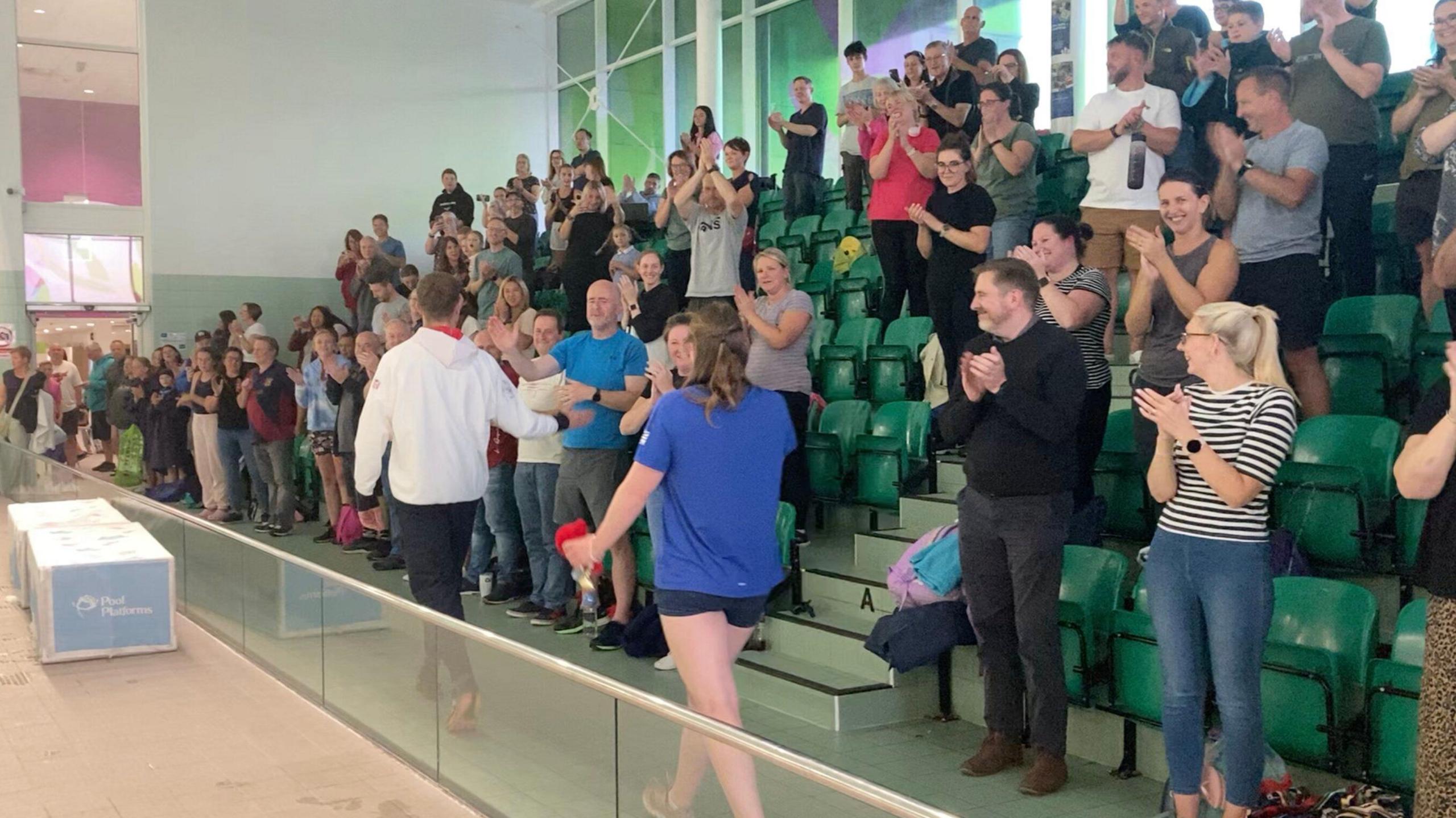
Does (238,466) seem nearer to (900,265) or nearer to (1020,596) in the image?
(900,265)

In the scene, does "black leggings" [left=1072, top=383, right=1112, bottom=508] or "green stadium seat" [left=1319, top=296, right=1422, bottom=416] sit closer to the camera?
"black leggings" [left=1072, top=383, right=1112, bottom=508]

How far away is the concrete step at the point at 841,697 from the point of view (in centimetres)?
496

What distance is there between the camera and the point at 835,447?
22.3 ft

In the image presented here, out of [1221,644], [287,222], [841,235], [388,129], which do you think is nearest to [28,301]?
[287,222]

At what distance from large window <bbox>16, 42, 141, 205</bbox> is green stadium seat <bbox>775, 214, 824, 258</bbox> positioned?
11.2 metres

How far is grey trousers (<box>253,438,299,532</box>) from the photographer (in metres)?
11.0

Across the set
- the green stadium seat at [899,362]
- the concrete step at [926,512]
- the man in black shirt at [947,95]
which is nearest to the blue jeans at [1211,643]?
the concrete step at [926,512]

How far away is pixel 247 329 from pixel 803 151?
8.18 m

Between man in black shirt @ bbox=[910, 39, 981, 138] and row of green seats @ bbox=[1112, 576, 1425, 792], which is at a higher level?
man in black shirt @ bbox=[910, 39, 981, 138]

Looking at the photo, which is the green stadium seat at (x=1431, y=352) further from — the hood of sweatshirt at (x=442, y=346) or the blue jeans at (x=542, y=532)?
the blue jeans at (x=542, y=532)

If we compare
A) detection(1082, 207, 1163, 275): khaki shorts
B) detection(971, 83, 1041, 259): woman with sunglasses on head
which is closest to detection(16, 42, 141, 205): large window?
detection(971, 83, 1041, 259): woman with sunglasses on head

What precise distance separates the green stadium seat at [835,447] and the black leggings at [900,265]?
826 millimetres

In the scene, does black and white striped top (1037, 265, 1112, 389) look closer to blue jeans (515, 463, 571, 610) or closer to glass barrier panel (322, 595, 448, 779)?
glass barrier panel (322, 595, 448, 779)

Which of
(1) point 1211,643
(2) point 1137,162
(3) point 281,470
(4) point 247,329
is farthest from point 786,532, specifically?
(4) point 247,329
